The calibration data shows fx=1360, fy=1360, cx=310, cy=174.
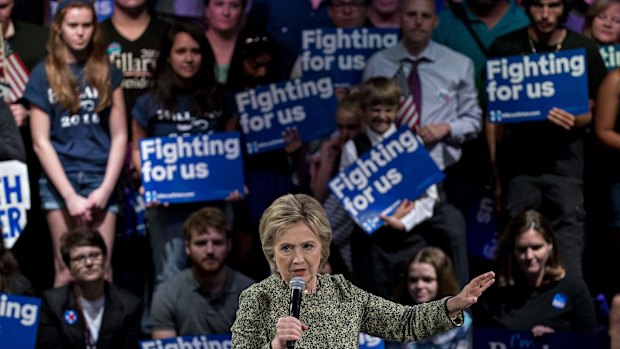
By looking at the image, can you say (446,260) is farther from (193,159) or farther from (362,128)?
(193,159)

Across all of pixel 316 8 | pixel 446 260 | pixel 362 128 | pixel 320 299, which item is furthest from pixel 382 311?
pixel 316 8

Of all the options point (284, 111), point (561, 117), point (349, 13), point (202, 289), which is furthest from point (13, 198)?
point (561, 117)

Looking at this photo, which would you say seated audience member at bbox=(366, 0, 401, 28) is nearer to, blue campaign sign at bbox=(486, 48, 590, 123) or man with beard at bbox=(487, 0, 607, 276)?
man with beard at bbox=(487, 0, 607, 276)

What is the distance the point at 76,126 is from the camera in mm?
7289

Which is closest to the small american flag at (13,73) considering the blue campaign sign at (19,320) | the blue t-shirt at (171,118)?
the blue t-shirt at (171,118)

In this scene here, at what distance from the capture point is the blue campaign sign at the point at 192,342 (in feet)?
21.9

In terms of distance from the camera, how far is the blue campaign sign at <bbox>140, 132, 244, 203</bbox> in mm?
7289

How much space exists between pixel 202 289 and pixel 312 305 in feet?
9.96

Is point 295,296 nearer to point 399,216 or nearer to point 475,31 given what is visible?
point 399,216

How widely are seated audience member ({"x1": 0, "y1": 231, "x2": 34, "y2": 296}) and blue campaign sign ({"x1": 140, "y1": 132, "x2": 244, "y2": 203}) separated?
2.59 feet

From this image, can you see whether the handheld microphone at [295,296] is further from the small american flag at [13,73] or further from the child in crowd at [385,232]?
the small american flag at [13,73]

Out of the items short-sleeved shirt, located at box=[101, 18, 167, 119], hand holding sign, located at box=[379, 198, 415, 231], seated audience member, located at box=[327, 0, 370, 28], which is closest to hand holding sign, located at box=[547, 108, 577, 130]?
hand holding sign, located at box=[379, 198, 415, 231]

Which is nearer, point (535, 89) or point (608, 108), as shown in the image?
point (535, 89)

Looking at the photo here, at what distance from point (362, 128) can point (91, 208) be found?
151 centimetres
